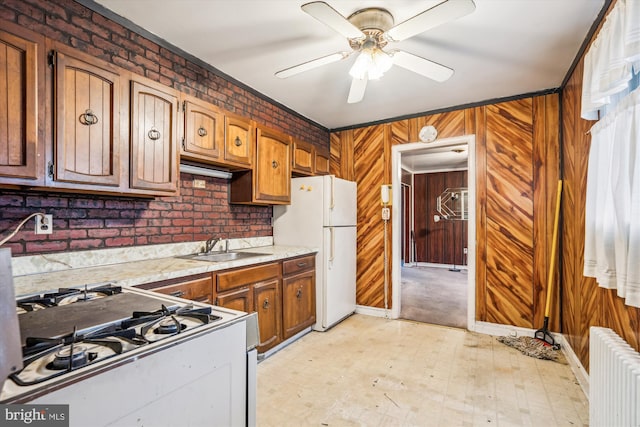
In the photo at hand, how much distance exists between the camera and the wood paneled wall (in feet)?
24.4

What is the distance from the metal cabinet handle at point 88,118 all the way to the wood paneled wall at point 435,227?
731 centimetres

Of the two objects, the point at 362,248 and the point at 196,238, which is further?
the point at 362,248

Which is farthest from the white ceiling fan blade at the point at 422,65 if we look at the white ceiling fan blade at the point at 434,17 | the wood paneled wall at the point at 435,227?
the wood paneled wall at the point at 435,227

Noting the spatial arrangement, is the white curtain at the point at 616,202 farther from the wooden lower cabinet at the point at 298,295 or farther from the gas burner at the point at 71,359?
the wooden lower cabinet at the point at 298,295

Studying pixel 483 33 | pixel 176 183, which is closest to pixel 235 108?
pixel 176 183

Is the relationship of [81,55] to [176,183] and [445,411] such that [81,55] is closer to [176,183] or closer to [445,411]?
[176,183]

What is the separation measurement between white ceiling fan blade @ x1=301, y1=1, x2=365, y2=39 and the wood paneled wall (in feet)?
21.4

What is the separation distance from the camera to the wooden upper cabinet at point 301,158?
3443 millimetres

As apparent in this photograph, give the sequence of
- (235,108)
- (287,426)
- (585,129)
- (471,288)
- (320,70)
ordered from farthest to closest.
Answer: (471,288)
(235,108)
(320,70)
(585,129)
(287,426)

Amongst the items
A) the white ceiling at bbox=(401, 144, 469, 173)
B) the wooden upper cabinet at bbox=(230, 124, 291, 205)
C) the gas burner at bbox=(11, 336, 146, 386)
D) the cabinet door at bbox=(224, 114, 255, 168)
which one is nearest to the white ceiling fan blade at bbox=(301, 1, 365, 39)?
the cabinet door at bbox=(224, 114, 255, 168)

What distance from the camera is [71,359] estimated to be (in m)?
0.68

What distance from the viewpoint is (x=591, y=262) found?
1.90 meters

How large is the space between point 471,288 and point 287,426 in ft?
8.08

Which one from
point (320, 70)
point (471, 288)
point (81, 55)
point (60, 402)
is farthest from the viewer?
point (471, 288)
